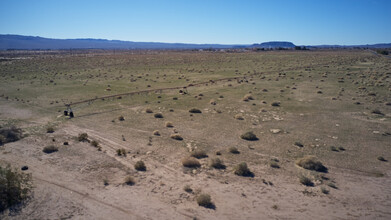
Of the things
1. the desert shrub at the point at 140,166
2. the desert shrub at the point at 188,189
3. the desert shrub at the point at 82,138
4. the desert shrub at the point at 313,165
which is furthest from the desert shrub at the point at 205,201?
the desert shrub at the point at 82,138

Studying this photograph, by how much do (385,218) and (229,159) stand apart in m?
9.79

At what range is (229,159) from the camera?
1933cm

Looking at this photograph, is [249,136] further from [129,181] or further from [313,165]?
[129,181]

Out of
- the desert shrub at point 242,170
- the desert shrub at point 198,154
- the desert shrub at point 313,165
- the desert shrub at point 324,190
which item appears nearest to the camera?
the desert shrub at point 324,190

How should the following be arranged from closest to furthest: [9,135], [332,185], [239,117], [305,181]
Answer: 1. [332,185]
2. [305,181]
3. [9,135]
4. [239,117]

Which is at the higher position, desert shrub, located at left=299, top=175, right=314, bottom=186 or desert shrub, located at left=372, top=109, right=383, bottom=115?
desert shrub, located at left=372, top=109, right=383, bottom=115

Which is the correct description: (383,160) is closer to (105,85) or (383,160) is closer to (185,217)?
(185,217)

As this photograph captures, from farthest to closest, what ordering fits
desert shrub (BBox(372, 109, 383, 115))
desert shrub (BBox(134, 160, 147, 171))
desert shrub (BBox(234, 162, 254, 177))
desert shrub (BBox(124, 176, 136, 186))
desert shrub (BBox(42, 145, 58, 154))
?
desert shrub (BBox(372, 109, 383, 115))
desert shrub (BBox(42, 145, 58, 154))
desert shrub (BBox(134, 160, 147, 171))
desert shrub (BBox(234, 162, 254, 177))
desert shrub (BBox(124, 176, 136, 186))

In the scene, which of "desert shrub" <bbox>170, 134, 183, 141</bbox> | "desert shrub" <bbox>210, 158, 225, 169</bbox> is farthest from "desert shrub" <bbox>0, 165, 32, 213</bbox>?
"desert shrub" <bbox>170, 134, 183, 141</bbox>

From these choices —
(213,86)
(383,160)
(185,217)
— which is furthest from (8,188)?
(213,86)

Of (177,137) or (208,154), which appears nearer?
(208,154)

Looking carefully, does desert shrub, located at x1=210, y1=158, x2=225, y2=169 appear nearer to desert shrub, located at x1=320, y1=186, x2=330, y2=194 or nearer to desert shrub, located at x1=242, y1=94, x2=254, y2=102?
desert shrub, located at x1=320, y1=186, x2=330, y2=194

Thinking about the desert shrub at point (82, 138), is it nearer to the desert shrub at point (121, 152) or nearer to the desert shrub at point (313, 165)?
the desert shrub at point (121, 152)

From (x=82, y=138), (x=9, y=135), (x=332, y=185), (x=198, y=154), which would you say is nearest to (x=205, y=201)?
(x=198, y=154)
